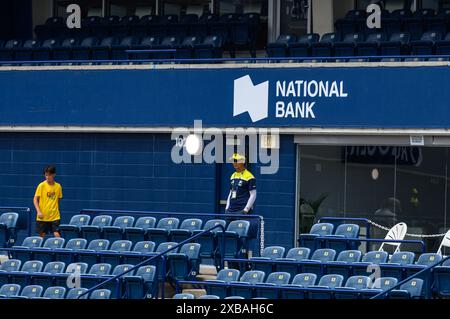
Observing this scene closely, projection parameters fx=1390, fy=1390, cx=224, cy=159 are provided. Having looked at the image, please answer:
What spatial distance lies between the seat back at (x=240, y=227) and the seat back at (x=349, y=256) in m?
2.07

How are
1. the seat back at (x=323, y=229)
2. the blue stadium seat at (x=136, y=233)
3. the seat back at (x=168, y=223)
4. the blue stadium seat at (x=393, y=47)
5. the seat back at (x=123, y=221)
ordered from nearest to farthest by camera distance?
the seat back at (x=323, y=229) → the blue stadium seat at (x=136, y=233) → the seat back at (x=168, y=223) → the seat back at (x=123, y=221) → the blue stadium seat at (x=393, y=47)

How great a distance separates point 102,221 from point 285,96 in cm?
397

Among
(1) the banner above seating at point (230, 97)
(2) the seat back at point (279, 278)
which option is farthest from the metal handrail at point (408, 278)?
(1) the banner above seating at point (230, 97)

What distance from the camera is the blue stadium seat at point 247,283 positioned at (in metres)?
19.5

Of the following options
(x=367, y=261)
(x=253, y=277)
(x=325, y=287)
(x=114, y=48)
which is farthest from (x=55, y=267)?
(x=114, y=48)

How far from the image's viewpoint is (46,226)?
2441 cm

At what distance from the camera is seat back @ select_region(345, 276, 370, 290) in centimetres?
1914

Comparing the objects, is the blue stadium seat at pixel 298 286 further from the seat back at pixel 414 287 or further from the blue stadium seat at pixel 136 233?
the blue stadium seat at pixel 136 233

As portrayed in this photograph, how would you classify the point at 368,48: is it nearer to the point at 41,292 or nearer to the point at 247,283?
the point at 247,283

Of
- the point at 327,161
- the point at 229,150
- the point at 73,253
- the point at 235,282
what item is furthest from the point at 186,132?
the point at 235,282

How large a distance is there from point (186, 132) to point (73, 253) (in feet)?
14.4

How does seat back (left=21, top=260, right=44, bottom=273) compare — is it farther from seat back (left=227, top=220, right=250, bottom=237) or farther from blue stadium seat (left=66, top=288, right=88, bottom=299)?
seat back (left=227, top=220, right=250, bottom=237)

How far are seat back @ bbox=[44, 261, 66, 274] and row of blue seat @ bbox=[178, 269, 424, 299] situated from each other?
214cm

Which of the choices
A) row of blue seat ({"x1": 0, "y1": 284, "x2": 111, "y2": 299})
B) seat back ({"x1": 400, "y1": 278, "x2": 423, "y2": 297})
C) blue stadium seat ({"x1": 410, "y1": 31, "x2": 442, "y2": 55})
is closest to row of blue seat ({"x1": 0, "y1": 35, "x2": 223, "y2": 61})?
blue stadium seat ({"x1": 410, "y1": 31, "x2": 442, "y2": 55})
